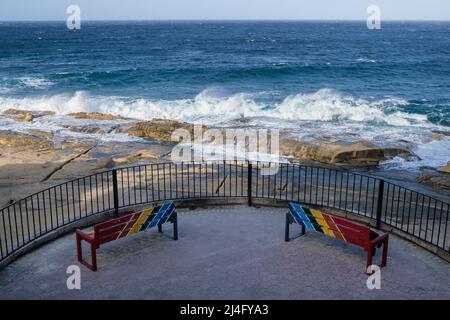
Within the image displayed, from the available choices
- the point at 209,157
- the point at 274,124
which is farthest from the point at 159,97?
the point at 209,157

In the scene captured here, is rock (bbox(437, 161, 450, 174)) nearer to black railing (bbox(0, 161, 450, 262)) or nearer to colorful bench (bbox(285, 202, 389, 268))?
black railing (bbox(0, 161, 450, 262))

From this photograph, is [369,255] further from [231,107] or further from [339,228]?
[231,107]

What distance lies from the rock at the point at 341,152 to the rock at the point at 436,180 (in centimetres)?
229

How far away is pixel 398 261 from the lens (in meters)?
8.66

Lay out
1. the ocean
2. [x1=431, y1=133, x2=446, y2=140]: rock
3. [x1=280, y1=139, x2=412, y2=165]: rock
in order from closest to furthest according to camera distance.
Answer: [x1=280, y1=139, x2=412, y2=165]: rock, [x1=431, y1=133, x2=446, y2=140]: rock, the ocean

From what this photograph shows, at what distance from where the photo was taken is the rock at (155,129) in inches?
872

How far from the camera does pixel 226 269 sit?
8.37 metres

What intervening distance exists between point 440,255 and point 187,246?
15.1 feet

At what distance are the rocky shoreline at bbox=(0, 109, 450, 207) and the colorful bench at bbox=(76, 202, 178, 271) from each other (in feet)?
19.1

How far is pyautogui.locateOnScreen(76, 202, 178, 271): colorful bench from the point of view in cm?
823

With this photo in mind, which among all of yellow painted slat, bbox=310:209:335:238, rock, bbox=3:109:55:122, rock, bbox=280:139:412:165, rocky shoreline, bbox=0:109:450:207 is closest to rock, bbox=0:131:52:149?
rocky shoreline, bbox=0:109:450:207

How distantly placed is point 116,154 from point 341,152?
28.5 feet

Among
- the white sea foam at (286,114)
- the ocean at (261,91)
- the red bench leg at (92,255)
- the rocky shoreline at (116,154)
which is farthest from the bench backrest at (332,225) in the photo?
the white sea foam at (286,114)
